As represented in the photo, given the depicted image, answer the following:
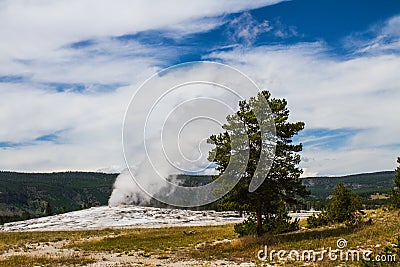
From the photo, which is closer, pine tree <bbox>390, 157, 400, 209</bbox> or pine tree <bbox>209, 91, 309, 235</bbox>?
pine tree <bbox>209, 91, 309, 235</bbox>

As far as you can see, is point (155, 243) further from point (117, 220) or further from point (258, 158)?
point (117, 220)

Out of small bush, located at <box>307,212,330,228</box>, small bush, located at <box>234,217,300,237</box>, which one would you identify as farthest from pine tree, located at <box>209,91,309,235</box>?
small bush, located at <box>307,212,330,228</box>

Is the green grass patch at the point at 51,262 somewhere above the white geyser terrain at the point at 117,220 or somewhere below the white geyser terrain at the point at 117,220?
above

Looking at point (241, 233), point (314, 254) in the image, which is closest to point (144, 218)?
point (241, 233)

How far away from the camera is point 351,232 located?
2492 cm

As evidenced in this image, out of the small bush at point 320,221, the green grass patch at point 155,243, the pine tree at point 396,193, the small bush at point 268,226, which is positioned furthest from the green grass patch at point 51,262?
the pine tree at point 396,193

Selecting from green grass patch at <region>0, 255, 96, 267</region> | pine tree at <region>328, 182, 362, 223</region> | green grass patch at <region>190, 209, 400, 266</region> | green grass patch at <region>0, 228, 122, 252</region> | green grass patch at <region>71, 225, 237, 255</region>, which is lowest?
green grass patch at <region>0, 228, 122, 252</region>

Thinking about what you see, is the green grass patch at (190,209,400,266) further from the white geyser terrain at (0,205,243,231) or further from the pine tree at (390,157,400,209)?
the white geyser terrain at (0,205,243,231)

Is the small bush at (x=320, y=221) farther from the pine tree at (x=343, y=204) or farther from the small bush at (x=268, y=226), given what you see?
the small bush at (x=268, y=226)

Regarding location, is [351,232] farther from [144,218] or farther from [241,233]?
[144,218]

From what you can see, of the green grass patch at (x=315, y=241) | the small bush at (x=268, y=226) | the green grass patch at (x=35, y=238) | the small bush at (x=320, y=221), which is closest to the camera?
the green grass patch at (x=315, y=241)

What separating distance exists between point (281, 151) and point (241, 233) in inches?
276

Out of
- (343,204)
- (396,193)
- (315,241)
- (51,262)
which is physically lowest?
(51,262)

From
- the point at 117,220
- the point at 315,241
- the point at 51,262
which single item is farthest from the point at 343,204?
the point at 117,220
